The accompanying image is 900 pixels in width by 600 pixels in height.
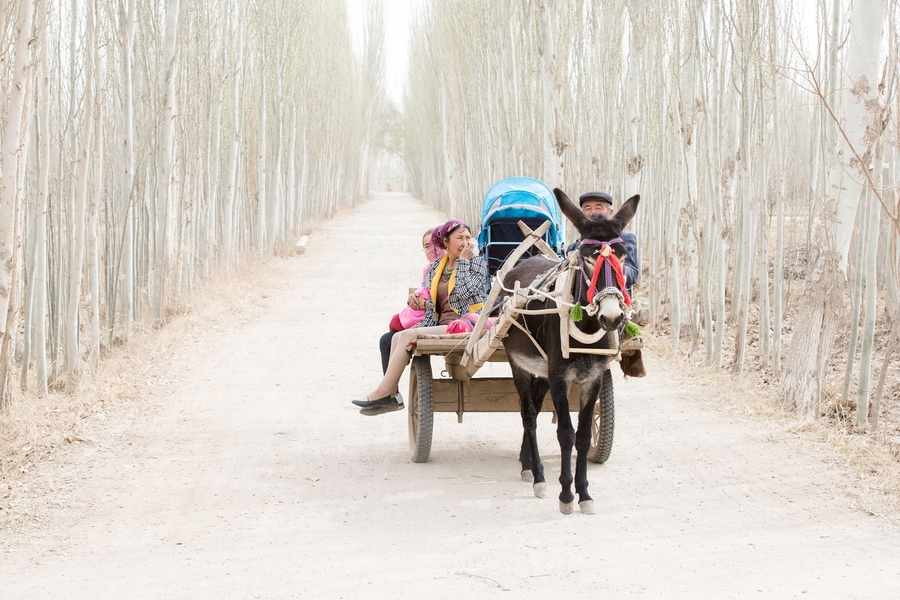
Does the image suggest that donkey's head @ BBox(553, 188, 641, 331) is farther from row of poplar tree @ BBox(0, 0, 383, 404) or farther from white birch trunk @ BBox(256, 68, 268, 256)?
white birch trunk @ BBox(256, 68, 268, 256)

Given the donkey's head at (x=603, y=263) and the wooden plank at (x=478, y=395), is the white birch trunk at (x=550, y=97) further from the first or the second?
the donkey's head at (x=603, y=263)

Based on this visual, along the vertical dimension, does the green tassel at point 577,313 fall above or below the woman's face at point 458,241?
below

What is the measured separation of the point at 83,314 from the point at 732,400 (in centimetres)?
900

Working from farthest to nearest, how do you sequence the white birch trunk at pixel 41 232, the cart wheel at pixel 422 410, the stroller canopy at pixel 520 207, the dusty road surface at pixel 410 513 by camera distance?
the white birch trunk at pixel 41 232, the stroller canopy at pixel 520 207, the cart wheel at pixel 422 410, the dusty road surface at pixel 410 513

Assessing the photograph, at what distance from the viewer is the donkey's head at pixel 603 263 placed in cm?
406

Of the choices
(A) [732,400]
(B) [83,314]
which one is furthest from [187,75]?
(A) [732,400]

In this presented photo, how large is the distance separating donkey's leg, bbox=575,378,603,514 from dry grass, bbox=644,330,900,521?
4.82 ft

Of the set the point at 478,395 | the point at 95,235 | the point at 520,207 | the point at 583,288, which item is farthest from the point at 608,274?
the point at 95,235

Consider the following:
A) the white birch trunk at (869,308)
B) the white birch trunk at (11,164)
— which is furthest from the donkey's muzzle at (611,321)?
the white birch trunk at (11,164)

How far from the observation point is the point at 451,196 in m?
32.7

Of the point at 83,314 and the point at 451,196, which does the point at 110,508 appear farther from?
the point at 451,196

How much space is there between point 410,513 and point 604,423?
4.72ft

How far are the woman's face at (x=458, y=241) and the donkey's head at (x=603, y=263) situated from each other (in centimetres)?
137

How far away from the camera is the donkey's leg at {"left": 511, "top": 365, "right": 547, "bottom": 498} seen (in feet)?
16.6
